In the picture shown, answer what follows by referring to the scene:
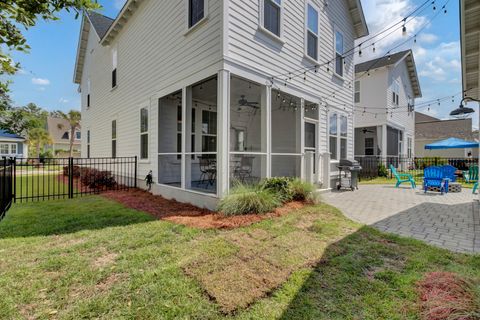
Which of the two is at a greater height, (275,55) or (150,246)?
(275,55)

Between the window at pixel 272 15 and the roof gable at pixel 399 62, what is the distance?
10.3 metres

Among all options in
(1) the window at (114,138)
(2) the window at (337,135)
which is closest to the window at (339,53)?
(2) the window at (337,135)

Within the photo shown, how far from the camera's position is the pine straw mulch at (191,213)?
4918 mm

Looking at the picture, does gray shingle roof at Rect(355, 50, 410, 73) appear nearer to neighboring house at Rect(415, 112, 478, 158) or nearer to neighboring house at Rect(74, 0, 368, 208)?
neighboring house at Rect(74, 0, 368, 208)

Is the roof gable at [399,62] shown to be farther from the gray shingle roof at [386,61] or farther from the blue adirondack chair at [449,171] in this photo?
the blue adirondack chair at [449,171]

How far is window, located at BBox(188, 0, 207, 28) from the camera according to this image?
21.0 feet

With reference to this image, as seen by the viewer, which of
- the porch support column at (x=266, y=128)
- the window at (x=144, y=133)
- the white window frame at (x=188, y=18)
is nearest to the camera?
the white window frame at (x=188, y=18)

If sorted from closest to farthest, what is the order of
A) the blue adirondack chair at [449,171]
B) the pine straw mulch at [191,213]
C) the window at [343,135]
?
the pine straw mulch at [191,213]
the blue adirondack chair at [449,171]
the window at [343,135]

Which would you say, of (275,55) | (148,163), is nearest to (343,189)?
(275,55)

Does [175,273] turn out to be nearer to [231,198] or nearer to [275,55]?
[231,198]

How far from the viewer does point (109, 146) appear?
1248 centimetres

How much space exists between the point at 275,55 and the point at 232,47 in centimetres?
171

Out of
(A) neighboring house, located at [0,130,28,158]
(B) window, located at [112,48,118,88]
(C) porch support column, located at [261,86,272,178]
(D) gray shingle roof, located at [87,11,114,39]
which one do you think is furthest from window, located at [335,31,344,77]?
(A) neighboring house, located at [0,130,28,158]

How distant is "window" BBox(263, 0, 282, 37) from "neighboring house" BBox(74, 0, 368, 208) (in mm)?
27
